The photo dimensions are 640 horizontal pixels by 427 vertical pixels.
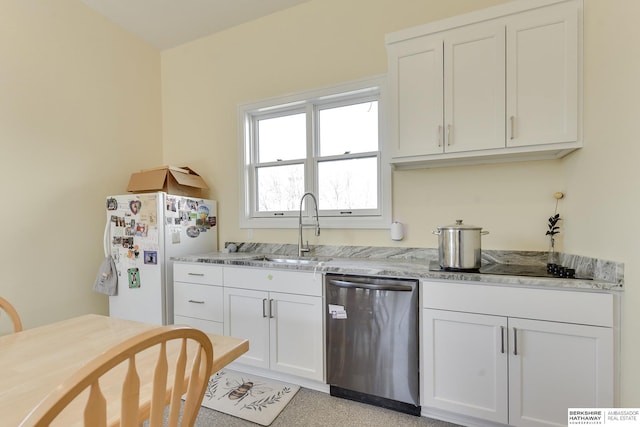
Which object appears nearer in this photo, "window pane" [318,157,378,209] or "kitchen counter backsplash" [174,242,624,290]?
"kitchen counter backsplash" [174,242,624,290]

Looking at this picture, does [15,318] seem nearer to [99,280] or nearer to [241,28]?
[99,280]

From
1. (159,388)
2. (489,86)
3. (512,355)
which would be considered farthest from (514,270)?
(159,388)

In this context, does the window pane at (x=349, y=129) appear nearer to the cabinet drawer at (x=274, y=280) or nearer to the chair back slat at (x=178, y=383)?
the cabinet drawer at (x=274, y=280)

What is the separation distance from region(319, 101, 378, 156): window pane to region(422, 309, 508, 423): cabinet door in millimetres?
1526

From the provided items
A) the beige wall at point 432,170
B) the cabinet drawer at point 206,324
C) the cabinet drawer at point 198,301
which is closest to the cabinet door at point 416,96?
the beige wall at point 432,170

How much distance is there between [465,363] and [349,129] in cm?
201

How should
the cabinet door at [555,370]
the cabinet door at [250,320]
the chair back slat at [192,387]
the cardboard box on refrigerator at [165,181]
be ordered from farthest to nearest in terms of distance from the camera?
the cardboard box on refrigerator at [165,181] → the cabinet door at [250,320] → the cabinet door at [555,370] → the chair back slat at [192,387]

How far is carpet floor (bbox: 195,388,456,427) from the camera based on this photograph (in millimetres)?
1788

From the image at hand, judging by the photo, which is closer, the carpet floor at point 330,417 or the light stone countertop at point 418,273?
the light stone countertop at point 418,273

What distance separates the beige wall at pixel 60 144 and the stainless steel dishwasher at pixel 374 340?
2.37m

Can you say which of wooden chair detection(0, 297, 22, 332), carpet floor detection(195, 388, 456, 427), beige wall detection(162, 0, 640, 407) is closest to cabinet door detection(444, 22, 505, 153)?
beige wall detection(162, 0, 640, 407)

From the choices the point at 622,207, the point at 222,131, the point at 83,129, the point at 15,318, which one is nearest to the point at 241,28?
the point at 222,131

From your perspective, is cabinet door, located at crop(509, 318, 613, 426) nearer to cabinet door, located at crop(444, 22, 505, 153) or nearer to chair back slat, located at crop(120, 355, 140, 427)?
cabinet door, located at crop(444, 22, 505, 153)

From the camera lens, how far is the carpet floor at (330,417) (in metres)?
1.79
